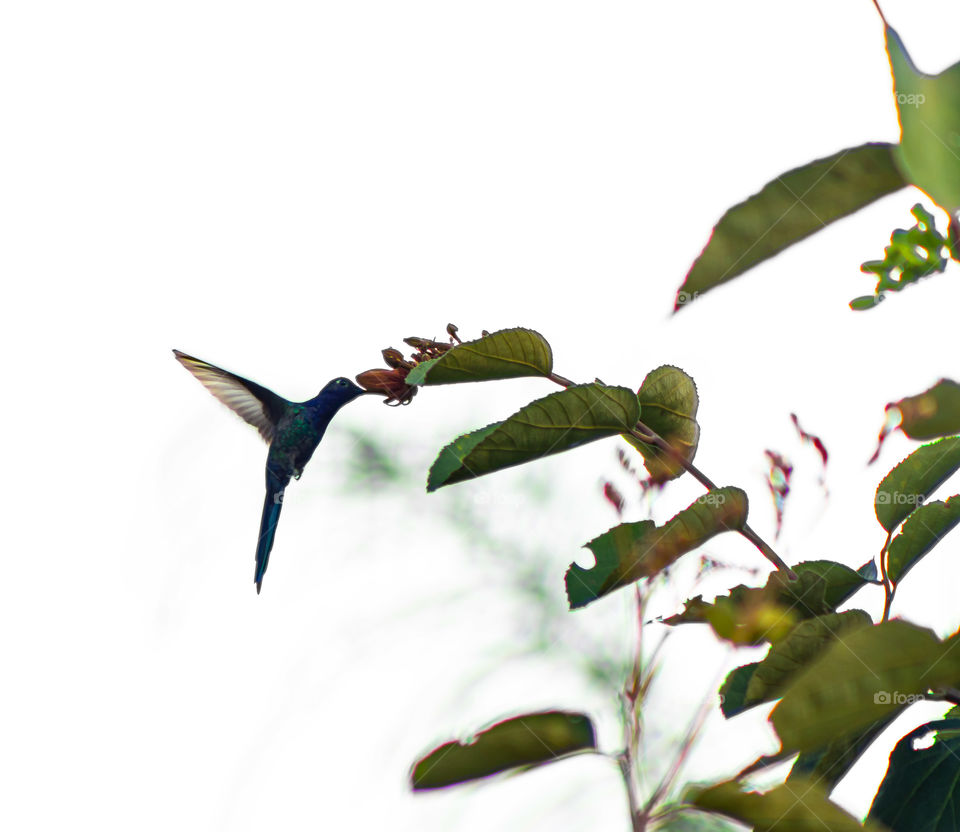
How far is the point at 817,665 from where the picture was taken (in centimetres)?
33

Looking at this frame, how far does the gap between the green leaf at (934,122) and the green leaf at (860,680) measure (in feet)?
0.55

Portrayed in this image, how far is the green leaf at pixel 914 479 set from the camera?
506 mm

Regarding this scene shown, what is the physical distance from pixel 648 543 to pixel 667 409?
10 cm

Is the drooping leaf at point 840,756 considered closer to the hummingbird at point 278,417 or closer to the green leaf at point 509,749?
the green leaf at point 509,749

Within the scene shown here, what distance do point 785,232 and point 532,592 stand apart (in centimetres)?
21

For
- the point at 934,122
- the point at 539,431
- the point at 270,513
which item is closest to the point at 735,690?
the point at 539,431

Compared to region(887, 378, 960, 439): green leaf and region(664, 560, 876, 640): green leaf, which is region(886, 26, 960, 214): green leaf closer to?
region(887, 378, 960, 439): green leaf

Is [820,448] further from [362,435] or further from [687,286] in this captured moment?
[362,435]

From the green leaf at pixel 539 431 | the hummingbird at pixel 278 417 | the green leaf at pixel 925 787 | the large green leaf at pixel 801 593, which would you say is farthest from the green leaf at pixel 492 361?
the hummingbird at pixel 278 417

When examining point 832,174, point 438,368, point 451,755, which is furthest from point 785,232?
point 451,755

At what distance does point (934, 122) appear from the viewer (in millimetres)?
360

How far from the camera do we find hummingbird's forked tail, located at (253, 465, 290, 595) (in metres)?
0.90

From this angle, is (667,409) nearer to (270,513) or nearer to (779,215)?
(779,215)

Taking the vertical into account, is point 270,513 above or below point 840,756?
above
